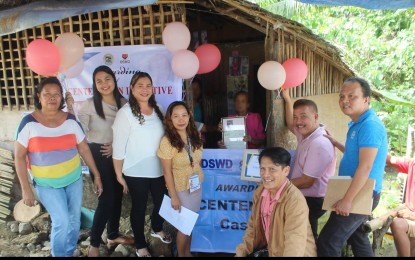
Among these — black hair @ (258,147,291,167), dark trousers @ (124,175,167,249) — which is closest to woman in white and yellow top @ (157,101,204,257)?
dark trousers @ (124,175,167,249)

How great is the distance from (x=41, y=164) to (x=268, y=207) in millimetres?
1996

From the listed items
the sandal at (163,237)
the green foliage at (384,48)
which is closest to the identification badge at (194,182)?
the sandal at (163,237)

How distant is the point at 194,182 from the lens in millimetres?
3385

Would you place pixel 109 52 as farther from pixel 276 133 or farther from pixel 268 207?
pixel 268 207

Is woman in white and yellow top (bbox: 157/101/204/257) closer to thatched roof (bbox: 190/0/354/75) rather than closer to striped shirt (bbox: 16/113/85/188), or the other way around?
striped shirt (bbox: 16/113/85/188)

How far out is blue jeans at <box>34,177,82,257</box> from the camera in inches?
124

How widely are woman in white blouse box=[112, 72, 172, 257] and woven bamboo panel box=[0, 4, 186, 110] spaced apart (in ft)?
3.90

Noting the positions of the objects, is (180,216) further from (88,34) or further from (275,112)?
(88,34)

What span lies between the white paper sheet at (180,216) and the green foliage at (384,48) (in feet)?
19.7

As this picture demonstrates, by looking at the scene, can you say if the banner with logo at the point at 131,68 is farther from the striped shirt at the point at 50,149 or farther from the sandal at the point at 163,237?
the sandal at the point at 163,237

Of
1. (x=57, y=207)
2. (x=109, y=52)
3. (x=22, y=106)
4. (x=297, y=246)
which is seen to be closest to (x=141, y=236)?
(x=57, y=207)

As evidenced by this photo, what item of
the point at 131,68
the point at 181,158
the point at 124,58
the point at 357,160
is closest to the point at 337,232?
the point at 357,160

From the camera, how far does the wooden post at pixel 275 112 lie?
4.18m

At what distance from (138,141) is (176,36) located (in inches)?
50.3
